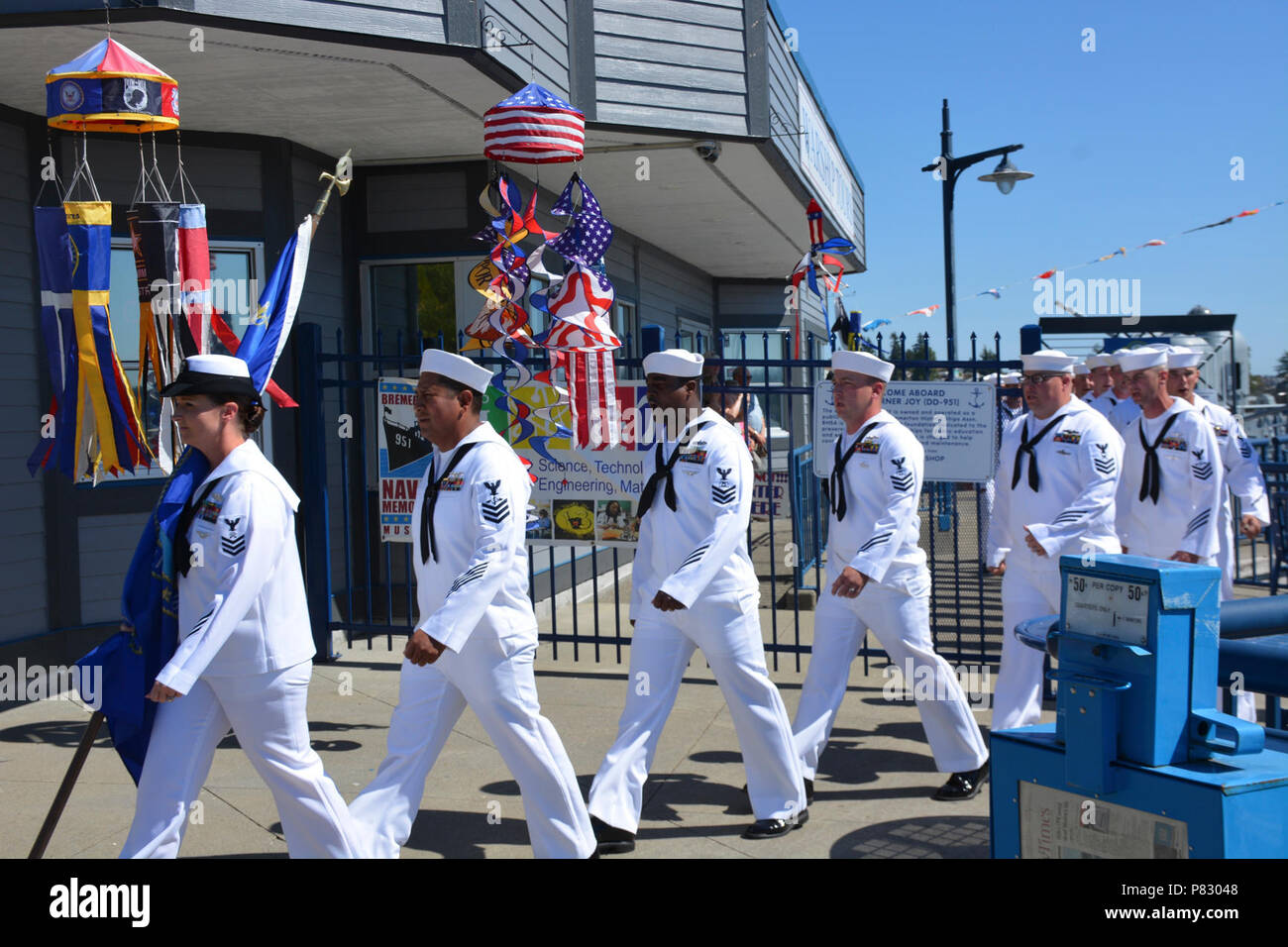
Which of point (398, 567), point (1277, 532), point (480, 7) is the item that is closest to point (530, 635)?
point (480, 7)

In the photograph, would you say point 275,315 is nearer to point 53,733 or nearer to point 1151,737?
point 53,733

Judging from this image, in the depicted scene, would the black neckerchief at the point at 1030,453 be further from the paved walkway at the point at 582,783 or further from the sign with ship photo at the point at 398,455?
the sign with ship photo at the point at 398,455

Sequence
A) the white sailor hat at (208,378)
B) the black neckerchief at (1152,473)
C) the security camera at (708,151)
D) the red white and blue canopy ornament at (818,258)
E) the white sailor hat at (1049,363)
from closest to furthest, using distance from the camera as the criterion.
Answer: the white sailor hat at (208,378) < the white sailor hat at (1049,363) < the black neckerchief at (1152,473) < the security camera at (708,151) < the red white and blue canopy ornament at (818,258)

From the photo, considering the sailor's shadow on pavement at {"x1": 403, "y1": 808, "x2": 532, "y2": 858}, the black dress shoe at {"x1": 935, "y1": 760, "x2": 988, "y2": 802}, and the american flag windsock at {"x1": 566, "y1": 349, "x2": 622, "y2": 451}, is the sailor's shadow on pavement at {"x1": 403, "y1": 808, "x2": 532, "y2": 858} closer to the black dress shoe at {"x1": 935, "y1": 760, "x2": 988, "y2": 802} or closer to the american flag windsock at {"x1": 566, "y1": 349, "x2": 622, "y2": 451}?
the black dress shoe at {"x1": 935, "y1": 760, "x2": 988, "y2": 802}

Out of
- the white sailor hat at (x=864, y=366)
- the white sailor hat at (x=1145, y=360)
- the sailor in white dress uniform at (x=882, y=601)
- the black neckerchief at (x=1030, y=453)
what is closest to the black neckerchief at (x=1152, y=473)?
the white sailor hat at (x=1145, y=360)

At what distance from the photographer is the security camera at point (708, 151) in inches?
403

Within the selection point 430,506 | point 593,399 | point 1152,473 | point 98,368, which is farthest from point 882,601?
point 98,368

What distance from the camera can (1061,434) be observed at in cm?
618

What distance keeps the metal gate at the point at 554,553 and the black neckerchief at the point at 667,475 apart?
1.68m
